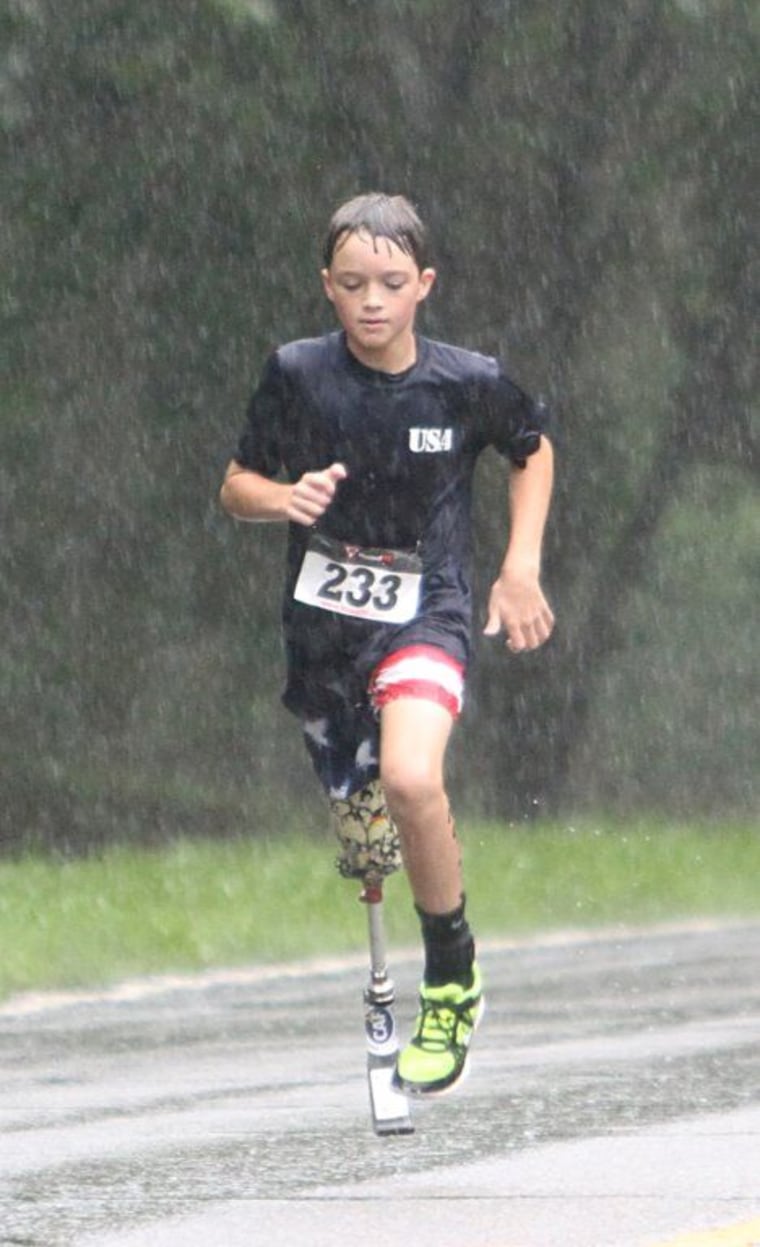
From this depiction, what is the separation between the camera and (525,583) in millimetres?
7156

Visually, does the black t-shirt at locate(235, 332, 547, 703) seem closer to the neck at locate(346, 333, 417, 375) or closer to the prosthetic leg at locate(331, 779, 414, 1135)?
the neck at locate(346, 333, 417, 375)

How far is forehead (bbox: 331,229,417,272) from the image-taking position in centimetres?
692

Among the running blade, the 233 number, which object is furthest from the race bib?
the running blade

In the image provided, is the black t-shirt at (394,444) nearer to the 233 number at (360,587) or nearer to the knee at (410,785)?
the 233 number at (360,587)

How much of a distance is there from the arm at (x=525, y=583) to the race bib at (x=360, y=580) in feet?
0.60

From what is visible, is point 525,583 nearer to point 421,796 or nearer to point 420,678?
point 420,678

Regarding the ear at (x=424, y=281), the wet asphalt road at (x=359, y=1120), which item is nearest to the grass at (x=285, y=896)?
the wet asphalt road at (x=359, y=1120)

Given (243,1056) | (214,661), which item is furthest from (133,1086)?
(214,661)

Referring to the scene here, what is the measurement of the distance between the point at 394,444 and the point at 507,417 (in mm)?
322

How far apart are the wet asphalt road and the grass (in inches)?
44.6

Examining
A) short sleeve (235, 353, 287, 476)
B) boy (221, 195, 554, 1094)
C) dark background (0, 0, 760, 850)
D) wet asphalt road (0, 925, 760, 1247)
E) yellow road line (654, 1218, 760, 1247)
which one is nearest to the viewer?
yellow road line (654, 1218, 760, 1247)

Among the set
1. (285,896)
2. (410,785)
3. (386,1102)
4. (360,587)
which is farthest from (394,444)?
(285,896)

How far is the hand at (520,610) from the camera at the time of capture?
7.11 m

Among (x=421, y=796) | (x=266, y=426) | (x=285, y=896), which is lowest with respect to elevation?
(x=285, y=896)
